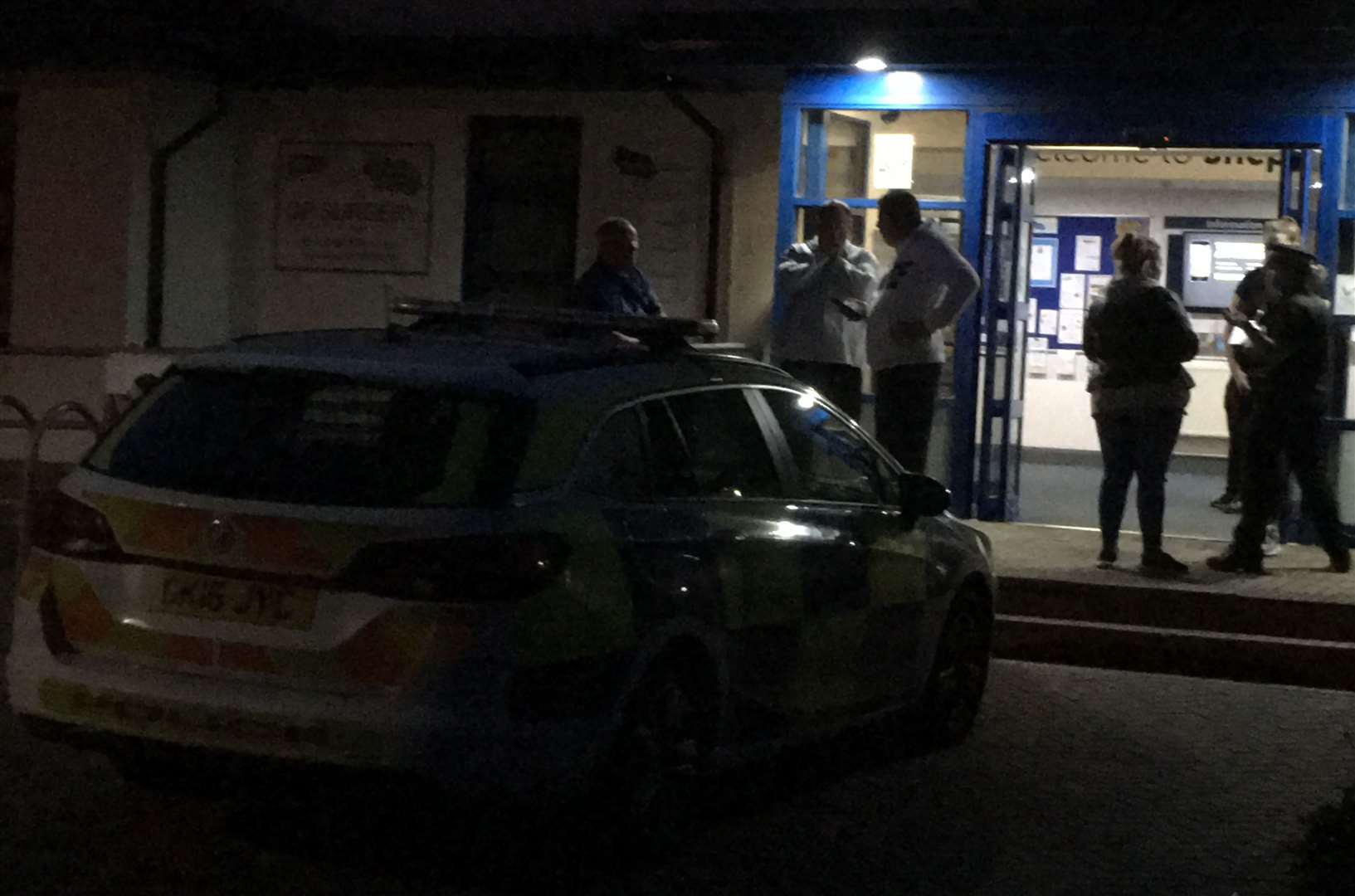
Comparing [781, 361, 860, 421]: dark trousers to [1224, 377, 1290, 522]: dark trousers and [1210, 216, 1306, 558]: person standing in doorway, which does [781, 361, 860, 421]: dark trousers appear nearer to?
[1210, 216, 1306, 558]: person standing in doorway

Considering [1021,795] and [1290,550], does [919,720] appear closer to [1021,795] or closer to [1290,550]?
[1021,795]

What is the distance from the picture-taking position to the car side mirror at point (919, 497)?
8.05 m

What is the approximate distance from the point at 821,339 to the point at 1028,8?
244 centimetres

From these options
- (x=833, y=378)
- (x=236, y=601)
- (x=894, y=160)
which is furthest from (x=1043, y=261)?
(x=236, y=601)

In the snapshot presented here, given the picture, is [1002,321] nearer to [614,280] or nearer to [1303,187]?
[1303,187]

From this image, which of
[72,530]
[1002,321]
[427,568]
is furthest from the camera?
[1002,321]

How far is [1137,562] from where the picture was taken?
12672mm

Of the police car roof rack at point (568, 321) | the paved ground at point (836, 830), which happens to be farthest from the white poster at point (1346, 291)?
the police car roof rack at point (568, 321)

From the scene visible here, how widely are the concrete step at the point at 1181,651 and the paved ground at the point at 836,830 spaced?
5.74ft

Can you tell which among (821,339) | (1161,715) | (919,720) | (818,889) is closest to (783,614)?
(818,889)

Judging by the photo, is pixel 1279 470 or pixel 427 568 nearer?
pixel 427 568

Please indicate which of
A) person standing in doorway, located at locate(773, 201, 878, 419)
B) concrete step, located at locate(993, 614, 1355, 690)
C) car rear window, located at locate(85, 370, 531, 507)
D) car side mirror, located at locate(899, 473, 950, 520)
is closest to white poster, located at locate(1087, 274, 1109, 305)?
person standing in doorway, located at locate(773, 201, 878, 419)

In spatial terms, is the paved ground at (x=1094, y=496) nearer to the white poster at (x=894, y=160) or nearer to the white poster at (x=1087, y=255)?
the white poster at (x=1087, y=255)

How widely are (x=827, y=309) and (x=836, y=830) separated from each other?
592cm
